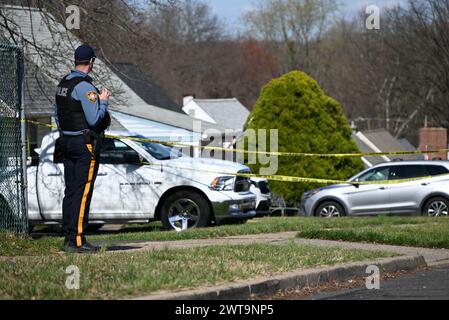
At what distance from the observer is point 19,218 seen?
34.0 feet

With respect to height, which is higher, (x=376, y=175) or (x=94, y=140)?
(x=94, y=140)

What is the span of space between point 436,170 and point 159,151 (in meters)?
8.06

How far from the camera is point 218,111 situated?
159 ft

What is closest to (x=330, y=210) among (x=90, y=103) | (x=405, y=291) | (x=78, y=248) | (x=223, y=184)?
(x=223, y=184)

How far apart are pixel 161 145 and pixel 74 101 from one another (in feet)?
20.3

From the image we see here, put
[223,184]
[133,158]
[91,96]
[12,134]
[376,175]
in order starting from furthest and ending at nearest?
[376,175] → [133,158] → [223,184] → [12,134] → [91,96]

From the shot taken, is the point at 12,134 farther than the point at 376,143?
No

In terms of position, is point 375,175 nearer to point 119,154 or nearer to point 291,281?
point 119,154

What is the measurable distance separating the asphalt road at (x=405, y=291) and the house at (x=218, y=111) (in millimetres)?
36939

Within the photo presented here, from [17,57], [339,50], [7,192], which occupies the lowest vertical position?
[7,192]

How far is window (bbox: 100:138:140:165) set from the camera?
14.4 m

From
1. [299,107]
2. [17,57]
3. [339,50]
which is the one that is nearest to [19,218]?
[17,57]

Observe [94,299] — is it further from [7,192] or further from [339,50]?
[339,50]

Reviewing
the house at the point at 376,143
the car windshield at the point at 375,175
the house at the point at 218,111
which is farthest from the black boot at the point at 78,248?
the house at the point at 376,143
